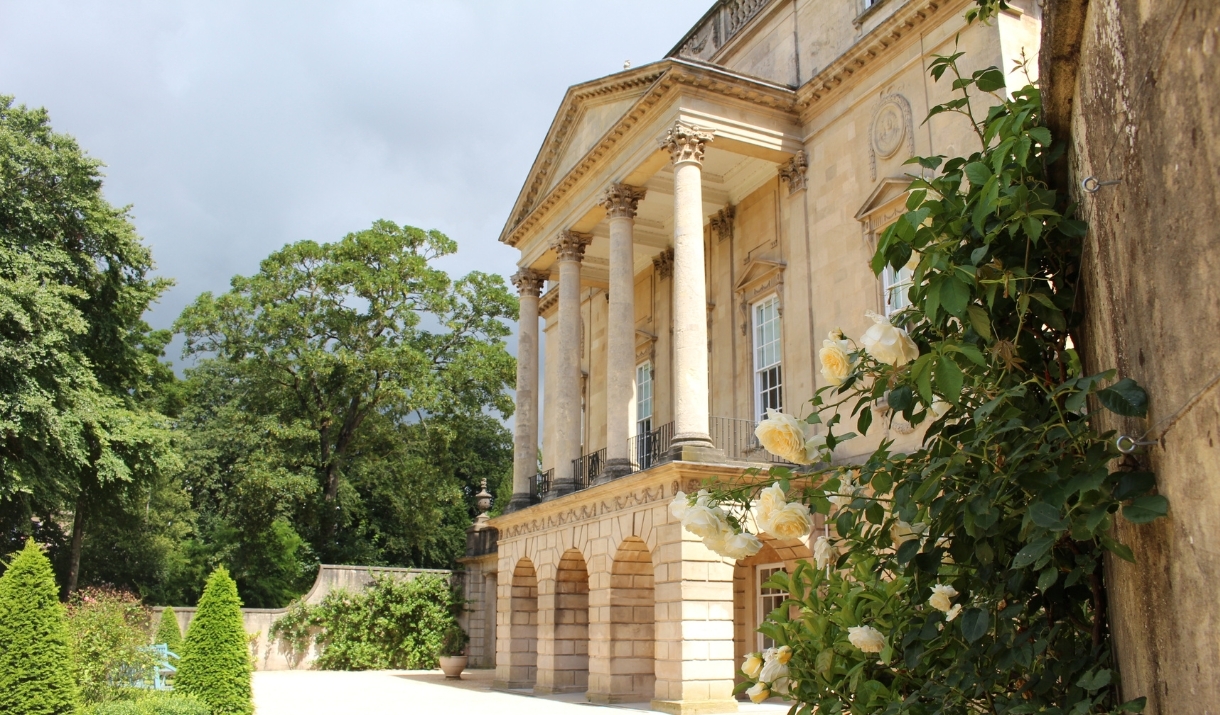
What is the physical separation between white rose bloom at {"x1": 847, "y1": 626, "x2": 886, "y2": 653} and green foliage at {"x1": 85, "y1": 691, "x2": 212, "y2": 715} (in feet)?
44.0

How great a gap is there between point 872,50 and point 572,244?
8.80 metres

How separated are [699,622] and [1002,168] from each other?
15749 millimetres

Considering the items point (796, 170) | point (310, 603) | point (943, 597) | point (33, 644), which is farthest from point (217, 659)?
point (310, 603)

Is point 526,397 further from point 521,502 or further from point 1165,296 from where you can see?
point 1165,296

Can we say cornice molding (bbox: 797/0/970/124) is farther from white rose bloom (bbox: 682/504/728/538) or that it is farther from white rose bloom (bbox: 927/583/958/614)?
white rose bloom (bbox: 927/583/958/614)

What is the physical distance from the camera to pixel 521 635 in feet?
85.6

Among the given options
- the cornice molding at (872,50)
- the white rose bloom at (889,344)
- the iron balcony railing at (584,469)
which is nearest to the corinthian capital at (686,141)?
the cornice molding at (872,50)

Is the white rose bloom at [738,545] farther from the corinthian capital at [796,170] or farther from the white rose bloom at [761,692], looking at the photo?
the corinthian capital at [796,170]

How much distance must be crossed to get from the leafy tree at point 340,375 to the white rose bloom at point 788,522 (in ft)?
122

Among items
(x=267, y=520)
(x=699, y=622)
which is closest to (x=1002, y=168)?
(x=699, y=622)

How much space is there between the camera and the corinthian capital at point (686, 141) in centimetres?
1983

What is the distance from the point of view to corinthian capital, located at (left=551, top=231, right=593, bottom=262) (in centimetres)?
2489

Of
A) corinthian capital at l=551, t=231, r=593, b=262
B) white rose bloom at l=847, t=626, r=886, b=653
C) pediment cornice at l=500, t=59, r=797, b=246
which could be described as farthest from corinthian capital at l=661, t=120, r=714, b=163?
white rose bloom at l=847, t=626, r=886, b=653

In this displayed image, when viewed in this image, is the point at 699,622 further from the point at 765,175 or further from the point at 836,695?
the point at 836,695
